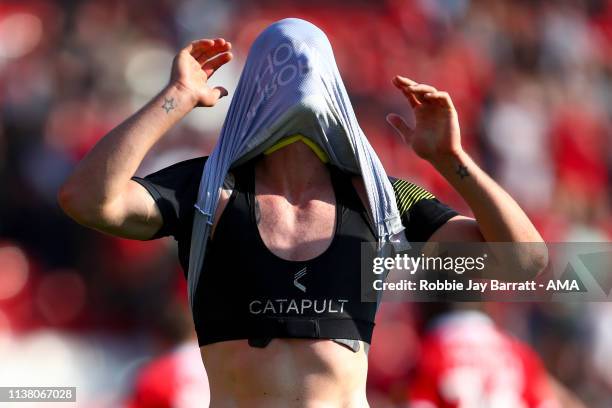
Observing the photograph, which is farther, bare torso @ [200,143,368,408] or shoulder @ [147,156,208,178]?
shoulder @ [147,156,208,178]

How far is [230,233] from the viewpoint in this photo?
2355mm

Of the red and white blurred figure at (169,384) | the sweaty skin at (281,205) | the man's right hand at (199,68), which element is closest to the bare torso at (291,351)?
the sweaty skin at (281,205)

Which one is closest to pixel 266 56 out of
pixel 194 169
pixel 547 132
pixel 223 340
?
pixel 194 169

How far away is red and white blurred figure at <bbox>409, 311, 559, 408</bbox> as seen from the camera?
435cm

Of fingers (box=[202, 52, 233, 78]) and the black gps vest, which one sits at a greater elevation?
fingers (box=[202, 52, 233, 78])

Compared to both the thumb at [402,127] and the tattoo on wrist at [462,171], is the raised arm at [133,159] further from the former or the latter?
the tattoo on wrist at [462,171]

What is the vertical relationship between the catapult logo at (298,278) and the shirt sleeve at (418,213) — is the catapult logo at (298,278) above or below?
below

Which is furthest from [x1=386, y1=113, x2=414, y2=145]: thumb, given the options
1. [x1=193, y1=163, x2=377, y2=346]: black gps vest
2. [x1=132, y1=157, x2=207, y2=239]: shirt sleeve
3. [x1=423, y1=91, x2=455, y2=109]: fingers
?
[x1=132, y1=157, x2=207, y2=239]: shirt sleeve

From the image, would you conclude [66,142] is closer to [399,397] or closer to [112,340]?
[112,340]

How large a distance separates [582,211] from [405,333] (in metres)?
1.12

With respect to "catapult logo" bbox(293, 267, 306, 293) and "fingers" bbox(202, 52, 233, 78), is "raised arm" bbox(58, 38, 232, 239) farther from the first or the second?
"catapult logo" bbox(293, 267, 306, 293)

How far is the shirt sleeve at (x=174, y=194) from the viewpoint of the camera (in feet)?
7.64

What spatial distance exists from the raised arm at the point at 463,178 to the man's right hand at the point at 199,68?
414 millimetres

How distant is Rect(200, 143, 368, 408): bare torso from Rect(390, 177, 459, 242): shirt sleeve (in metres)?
0.19
